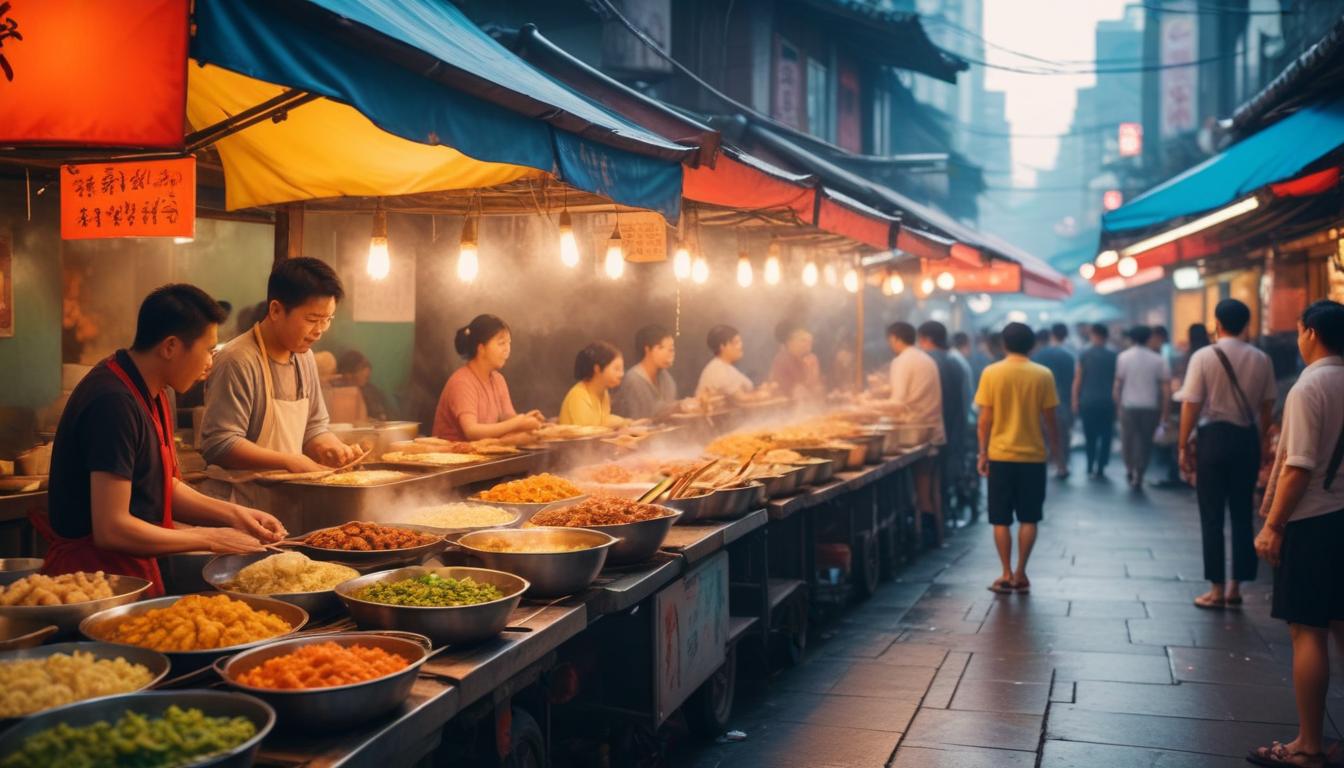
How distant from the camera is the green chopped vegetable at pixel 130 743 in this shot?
2.16 m

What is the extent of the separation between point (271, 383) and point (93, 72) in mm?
2030

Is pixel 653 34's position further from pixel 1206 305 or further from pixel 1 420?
pixel 1206 305

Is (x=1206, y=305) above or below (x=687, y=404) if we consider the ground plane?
above

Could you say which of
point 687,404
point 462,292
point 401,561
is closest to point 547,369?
point 462,292

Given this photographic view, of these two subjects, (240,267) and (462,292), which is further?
(462,292)

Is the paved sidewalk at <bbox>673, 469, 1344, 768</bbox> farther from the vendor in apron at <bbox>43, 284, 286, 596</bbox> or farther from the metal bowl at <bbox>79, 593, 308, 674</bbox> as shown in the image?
the vendor in apron at <bbox>43, 284, 286, 596</bbox>

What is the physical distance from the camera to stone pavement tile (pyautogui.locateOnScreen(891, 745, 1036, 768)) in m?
5.42

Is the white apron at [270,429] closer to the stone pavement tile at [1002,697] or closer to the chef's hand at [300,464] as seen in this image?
the chef's hand at [300,464]

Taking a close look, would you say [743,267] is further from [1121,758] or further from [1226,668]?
[1121,758]

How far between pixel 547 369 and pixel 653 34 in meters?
5.18

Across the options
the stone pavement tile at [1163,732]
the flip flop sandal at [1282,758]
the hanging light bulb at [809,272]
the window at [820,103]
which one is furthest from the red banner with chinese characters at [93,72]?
the window at [820,103]

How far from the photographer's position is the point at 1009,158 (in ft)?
219

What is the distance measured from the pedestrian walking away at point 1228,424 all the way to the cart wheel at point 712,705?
4451 millimetres

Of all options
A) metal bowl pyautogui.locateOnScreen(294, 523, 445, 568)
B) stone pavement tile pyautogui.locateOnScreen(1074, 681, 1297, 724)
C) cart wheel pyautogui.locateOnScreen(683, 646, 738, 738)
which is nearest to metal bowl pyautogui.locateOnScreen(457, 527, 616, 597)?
metal bowl pyautogui.locateOnScreen(294, 523, 445, 568)
